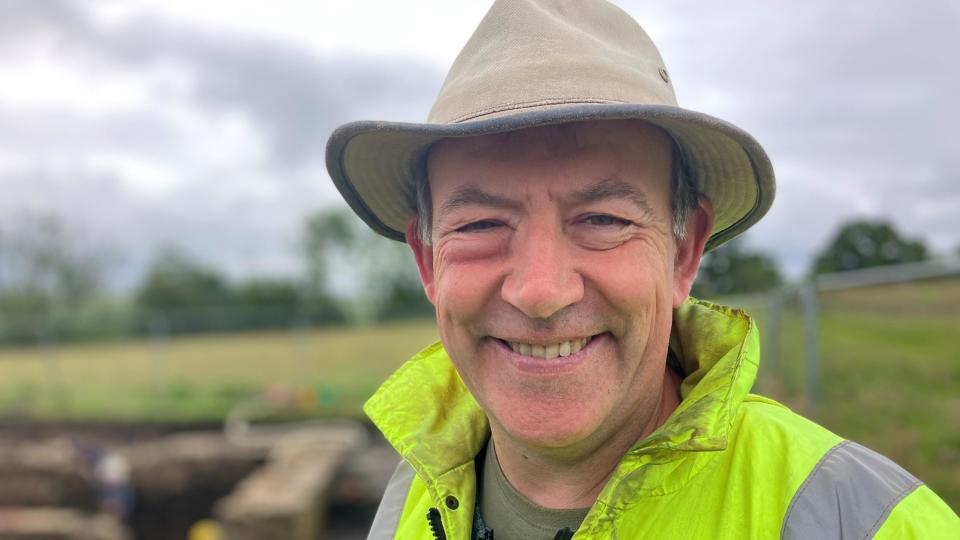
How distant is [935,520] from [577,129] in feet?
2.64

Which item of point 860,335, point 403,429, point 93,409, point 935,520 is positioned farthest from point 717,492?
point 93,409

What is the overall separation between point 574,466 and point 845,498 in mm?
486

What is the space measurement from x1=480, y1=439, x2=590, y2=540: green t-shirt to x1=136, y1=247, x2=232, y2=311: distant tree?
2937 centimetres

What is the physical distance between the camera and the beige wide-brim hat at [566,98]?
130 cm

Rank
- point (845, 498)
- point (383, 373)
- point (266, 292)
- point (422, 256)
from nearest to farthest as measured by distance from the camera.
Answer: point (845, 498) < point (422, 256) < point (383, 373) < point (266, 292)

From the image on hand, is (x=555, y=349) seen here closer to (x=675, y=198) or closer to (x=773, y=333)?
(x=675, y=198)

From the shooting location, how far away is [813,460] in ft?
3.92

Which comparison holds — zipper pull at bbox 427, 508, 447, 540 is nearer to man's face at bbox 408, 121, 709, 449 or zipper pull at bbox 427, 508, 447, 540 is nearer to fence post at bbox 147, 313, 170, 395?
man's face at bbox 408, 121, 709, 449

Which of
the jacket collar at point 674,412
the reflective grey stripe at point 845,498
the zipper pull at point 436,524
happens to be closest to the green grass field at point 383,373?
the jacket collar at point 674,412

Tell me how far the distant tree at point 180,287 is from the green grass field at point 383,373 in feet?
28.7

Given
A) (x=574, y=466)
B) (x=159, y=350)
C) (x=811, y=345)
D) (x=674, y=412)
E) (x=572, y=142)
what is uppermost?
(x=572, y=142)

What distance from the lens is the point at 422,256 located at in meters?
1.72

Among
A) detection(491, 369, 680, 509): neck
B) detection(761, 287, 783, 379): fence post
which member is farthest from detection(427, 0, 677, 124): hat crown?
detection(761, 287, 783, 379): fence post

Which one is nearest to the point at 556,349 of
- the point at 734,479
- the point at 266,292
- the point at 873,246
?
the point at 734,479
